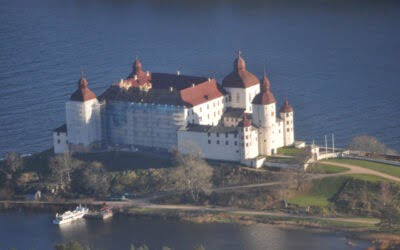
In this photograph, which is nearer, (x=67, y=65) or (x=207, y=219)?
(x=207, y=219)

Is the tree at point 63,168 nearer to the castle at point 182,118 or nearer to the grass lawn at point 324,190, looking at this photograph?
the castle at point 182,118

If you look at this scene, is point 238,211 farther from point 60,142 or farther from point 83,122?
point 60,142

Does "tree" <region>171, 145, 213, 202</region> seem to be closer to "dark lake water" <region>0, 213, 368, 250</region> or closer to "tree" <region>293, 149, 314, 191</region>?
"dark lake water" <region>0, 213, 368, 250</region>

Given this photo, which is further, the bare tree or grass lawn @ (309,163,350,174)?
grass lawn @ (309,163,350,174)

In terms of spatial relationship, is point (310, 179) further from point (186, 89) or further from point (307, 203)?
point (186, 89)

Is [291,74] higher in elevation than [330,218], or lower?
higher

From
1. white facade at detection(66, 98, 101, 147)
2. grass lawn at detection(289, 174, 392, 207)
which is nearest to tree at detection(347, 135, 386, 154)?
grass lawn at detection(289, 174, 392, 207)

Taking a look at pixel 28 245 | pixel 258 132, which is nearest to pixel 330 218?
pixel 258 132

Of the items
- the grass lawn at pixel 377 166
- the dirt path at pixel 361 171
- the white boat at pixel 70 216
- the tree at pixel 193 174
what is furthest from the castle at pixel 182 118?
the white boat at pixel 70 216
